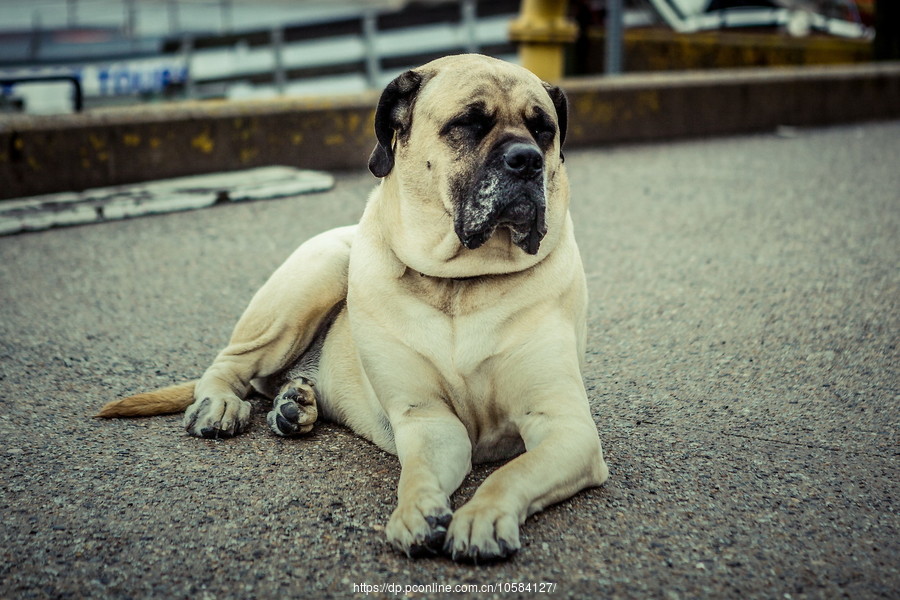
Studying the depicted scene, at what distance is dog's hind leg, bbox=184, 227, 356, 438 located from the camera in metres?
3.62

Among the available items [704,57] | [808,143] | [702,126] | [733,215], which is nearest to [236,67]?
[704,57]

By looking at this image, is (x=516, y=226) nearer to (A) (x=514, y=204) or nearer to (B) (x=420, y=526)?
(A) (x=514, y=204)

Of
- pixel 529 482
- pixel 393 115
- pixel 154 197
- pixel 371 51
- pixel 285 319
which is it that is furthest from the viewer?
pixel 371 51

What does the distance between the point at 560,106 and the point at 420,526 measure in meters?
1.66

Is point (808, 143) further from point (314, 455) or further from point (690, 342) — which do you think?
point (314, 455)

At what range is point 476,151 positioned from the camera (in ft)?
9.95

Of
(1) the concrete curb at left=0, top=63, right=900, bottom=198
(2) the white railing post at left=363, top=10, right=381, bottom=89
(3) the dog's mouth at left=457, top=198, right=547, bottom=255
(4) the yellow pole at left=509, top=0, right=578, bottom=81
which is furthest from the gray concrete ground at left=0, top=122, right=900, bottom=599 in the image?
(2) the white railing post at left=363, top=10, right=381, bottom=89

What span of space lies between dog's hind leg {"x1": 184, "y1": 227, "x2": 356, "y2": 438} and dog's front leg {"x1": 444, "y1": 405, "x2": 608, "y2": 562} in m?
1.05

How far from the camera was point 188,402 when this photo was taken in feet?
11.8

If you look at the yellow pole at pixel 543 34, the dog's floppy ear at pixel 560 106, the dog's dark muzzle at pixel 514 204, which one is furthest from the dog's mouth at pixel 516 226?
the yellow pole at pixel 543 34

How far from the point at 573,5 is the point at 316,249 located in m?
13.1

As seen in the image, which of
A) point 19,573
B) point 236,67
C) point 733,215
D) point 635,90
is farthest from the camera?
point 236,67

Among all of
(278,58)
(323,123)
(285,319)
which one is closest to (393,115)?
(285,319)

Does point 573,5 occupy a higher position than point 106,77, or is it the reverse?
point 573,5
